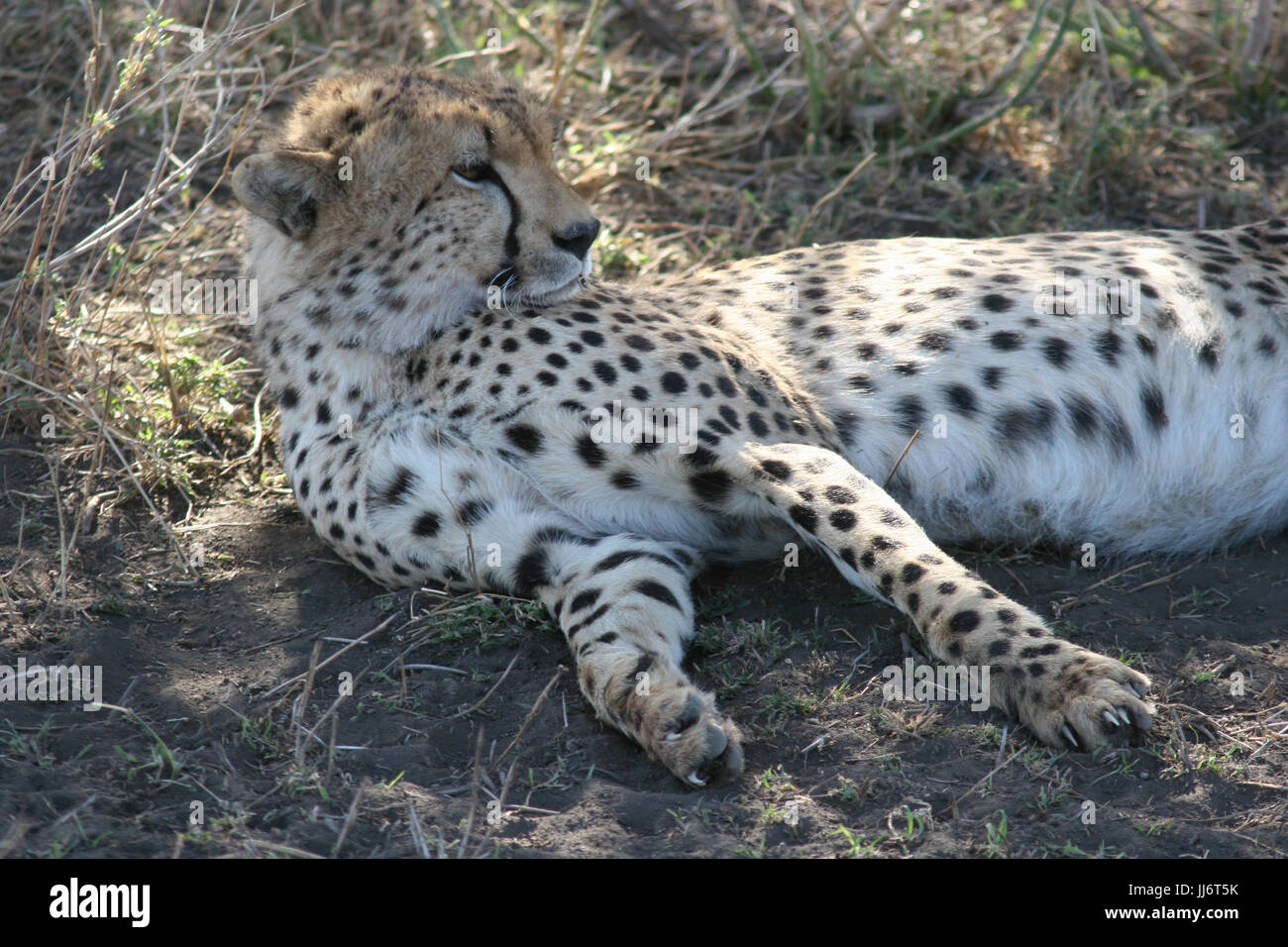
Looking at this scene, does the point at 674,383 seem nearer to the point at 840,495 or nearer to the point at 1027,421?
the point at 840,495

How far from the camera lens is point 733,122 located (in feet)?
18.0

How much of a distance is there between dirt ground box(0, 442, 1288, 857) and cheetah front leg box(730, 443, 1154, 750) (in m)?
0.08

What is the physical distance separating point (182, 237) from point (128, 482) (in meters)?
1.23

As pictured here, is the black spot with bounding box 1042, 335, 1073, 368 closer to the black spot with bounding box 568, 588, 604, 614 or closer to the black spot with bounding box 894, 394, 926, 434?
the black spot with bounding box 894, 394, 926, 434

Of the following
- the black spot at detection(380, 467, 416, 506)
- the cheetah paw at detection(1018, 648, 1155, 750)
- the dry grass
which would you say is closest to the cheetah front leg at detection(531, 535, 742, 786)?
the black spot at detection(380, 467, 416, 506)

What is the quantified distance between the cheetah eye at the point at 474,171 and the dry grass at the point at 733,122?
1.20 meters

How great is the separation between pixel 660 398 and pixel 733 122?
101 inches

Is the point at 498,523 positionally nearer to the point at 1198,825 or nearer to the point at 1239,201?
the point at 1198,825

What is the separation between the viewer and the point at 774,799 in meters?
2.56

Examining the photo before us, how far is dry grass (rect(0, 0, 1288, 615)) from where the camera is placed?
4.61 m

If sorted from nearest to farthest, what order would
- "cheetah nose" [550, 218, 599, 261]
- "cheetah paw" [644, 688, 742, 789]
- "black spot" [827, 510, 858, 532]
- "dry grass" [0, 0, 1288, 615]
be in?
"cheetah paw" [644, 688, 742, 789] < "black spot" [827, 510, 858, 532] < "cheetah nose" [550, 218, 599, 261] < "dry grass" [0, 0, 1288, 615]

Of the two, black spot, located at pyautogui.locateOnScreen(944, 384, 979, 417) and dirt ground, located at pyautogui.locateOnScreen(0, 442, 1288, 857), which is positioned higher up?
black spot, located at pyautogui.locateOnScreen(944, 384, 979, 417)

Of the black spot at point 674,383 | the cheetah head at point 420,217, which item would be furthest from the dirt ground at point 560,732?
the cheetah head at point 420,217
